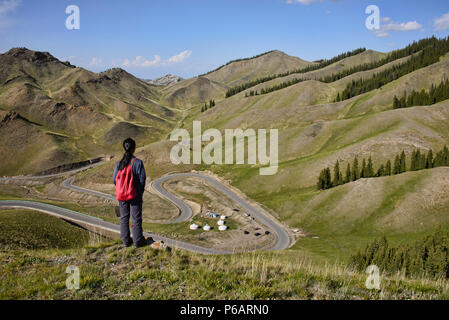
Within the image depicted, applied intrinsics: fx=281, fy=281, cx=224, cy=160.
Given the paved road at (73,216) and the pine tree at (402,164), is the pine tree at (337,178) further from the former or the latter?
the paved road at (73,216)

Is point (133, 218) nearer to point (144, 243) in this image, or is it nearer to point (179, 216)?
point (144, 243)

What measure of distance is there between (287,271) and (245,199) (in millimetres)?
82591

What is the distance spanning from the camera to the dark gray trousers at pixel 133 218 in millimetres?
12484

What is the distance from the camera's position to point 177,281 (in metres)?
9.37

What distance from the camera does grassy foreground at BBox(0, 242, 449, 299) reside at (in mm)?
8500

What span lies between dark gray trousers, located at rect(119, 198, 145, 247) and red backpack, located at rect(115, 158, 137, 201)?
39 cm

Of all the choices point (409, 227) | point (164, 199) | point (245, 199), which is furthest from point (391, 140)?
point (164, 199)

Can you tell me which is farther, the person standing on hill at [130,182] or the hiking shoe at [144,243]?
the hiking shoe at [144,243]

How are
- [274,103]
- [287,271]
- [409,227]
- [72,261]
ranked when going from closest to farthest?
1. [287,271]
2. [72,261]
3. [409,227]
4. [274,103]

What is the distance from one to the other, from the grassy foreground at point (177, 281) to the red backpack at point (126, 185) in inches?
97.2

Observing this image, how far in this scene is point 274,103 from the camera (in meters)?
186

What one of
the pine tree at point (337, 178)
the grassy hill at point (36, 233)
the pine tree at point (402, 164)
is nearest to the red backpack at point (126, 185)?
the grassy hill at point (36, 233)
